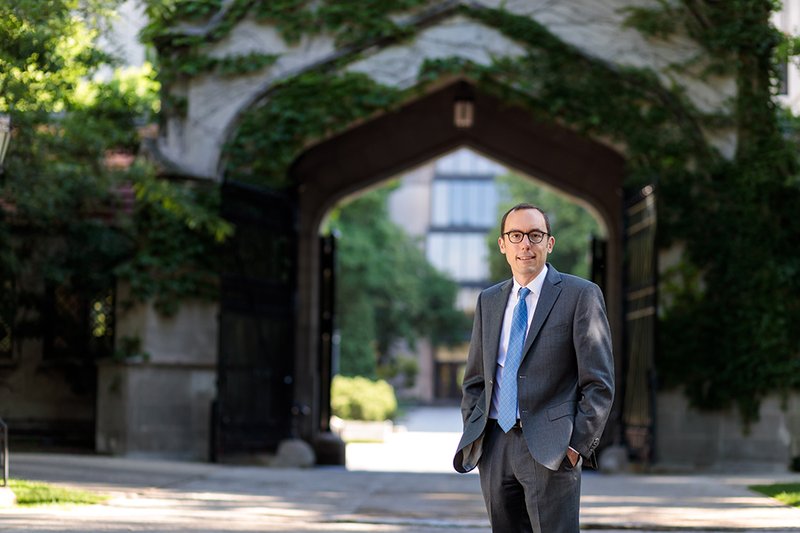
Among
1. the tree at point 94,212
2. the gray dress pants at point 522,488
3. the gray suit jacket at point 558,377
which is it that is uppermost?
the tree at point 94,212

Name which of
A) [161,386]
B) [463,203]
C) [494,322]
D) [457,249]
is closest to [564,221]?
[457,249]

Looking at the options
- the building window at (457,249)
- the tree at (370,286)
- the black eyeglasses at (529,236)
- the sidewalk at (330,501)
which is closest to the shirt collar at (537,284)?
the black eyeglasses at (529,236)

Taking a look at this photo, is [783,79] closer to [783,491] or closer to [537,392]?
[783,491]

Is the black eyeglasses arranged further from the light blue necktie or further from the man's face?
the light blue necktie

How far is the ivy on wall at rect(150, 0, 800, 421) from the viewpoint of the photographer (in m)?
15.0

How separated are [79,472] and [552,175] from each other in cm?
978

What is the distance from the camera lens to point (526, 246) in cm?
451

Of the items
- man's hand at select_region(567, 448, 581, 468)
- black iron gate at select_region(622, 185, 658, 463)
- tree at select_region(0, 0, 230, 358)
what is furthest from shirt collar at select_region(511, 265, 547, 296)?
black iron gate at select_region(622, 185, 658, 463)

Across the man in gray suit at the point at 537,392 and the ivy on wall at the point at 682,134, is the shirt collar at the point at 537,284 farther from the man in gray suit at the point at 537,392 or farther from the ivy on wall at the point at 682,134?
the ivy on wall at the point at 682,134

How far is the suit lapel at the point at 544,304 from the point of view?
447 centimetres

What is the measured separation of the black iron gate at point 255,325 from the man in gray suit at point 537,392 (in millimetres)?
10790

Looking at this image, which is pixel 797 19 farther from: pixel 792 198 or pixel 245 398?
pixel 245 398

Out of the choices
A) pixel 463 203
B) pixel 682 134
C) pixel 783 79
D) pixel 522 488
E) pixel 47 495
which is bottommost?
pixel 47 495

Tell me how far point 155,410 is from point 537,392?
11.7 meters
